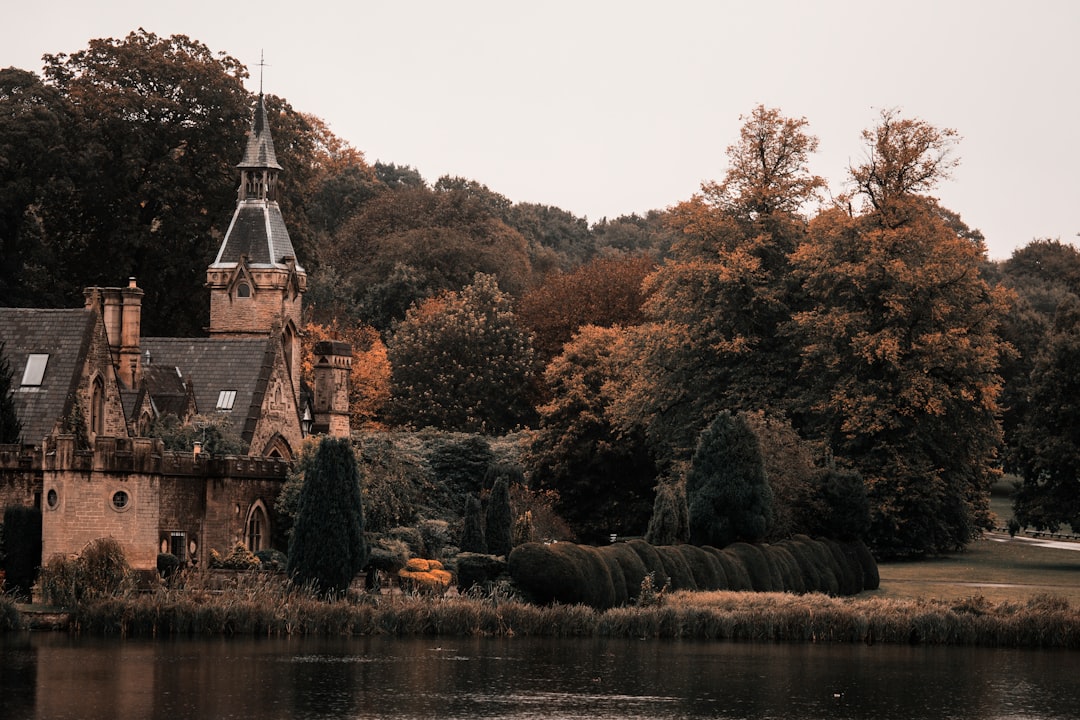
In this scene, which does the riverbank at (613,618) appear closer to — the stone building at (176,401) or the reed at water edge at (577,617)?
the reed at water edge at (577,617)

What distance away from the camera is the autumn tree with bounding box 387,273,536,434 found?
9088cm

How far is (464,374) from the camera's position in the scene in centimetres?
9131

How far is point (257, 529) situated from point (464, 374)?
30930mm

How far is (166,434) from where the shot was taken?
64.0 meters

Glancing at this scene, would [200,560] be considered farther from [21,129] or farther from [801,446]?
[21,129]

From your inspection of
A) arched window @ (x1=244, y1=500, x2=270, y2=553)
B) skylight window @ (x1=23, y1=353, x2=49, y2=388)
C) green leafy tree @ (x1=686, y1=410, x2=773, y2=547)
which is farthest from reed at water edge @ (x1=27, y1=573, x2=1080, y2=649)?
skylight window @ (x1=23, y1=353, x2=49, y2=388)

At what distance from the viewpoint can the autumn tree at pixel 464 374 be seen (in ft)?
298

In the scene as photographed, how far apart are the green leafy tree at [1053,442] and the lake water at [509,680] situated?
20.7 meters

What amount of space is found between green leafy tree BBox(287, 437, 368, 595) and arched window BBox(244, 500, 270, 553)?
618 centimetres

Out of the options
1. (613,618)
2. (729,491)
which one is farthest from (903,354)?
(613,618)

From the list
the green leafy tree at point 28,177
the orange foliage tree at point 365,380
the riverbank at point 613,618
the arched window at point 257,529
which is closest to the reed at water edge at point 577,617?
the riverbank at point 613,618

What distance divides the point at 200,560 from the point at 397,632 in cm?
975

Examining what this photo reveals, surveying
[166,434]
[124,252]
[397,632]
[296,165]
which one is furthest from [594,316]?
[397,632]

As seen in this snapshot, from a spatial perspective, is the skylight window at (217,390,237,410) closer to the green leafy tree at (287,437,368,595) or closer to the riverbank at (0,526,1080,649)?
the green leafy tree at (287,437,368,595)
